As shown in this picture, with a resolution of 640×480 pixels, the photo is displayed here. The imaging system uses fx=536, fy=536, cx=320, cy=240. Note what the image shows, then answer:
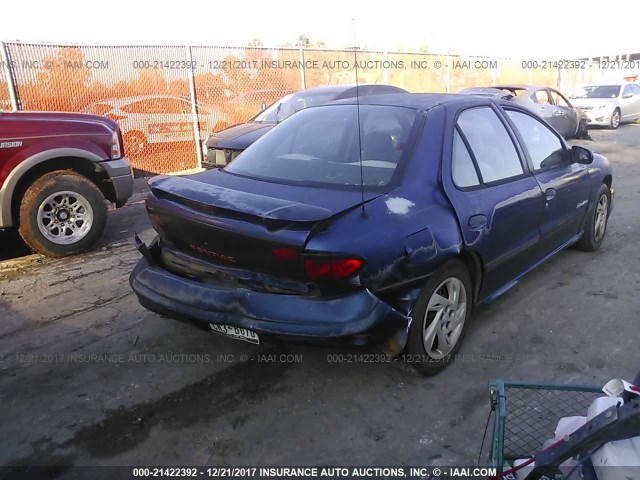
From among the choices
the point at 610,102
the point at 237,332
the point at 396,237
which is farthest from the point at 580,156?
the point at 610,102

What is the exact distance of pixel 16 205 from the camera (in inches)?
213

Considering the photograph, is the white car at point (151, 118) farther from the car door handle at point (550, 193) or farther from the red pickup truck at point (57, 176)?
the car door handle at point (550, 193)

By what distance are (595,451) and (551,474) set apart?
0.16 metres

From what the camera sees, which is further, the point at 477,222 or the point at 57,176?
the point at 57,176

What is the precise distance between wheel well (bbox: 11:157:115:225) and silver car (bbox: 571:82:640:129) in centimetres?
1596

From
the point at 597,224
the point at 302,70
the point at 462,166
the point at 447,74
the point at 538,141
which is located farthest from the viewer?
the point at 447,74

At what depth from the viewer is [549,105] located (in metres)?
13.2

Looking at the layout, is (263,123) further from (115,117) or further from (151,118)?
(115,117)

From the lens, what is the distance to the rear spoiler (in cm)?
261

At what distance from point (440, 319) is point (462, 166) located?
0.96 meters

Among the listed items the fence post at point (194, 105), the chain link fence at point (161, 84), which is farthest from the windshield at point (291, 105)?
the fence post at point (194, 105)

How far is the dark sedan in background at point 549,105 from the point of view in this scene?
41.7 feet

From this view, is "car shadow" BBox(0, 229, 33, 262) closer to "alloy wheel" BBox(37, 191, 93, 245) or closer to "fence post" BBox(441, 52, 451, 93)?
"alloy wheel" BBox(37, 191, 93, 245)

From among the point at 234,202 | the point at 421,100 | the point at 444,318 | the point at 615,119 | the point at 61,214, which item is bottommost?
the point at 615,119
